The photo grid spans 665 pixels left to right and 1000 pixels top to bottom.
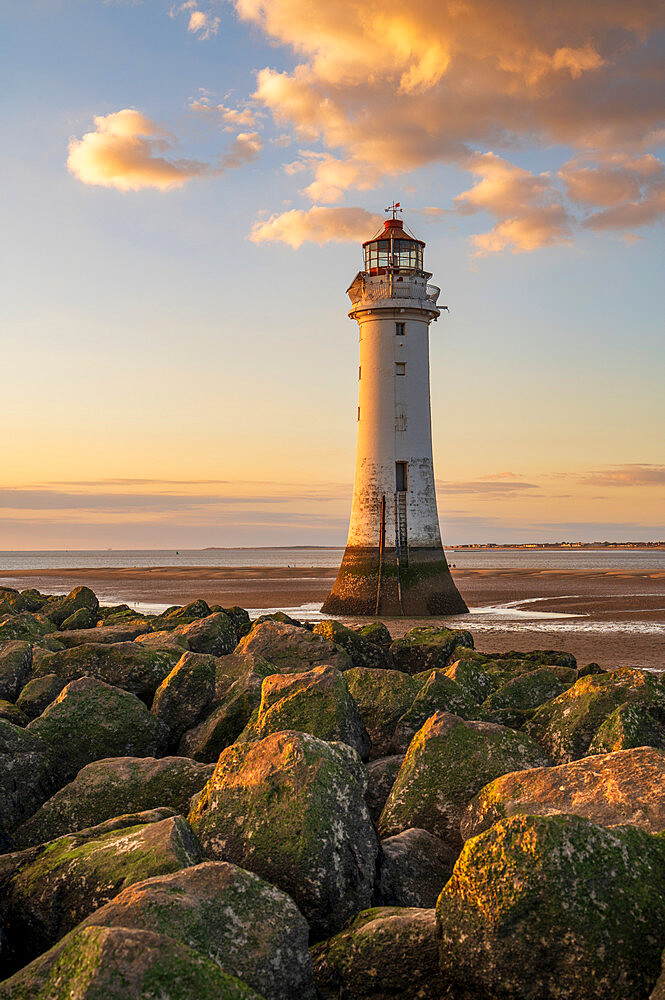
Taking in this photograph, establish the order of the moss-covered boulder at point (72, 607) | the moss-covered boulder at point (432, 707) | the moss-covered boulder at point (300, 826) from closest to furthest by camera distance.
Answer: the moss-covered boulder at point (300, 826) < the moss-covered boulder at point (432, 707) < the moss-covered boulder at point (72, 607)

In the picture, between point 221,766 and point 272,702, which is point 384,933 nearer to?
point 221,766

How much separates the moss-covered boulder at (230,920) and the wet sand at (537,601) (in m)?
12.7

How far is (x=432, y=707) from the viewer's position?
690 cm

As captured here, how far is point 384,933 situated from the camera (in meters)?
3.77

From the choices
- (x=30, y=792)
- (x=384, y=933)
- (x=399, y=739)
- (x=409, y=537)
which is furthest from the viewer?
(x=409, y=537)

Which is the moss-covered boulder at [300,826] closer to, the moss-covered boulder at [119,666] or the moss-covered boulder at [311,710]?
the moss-covered boulder at [311,710]

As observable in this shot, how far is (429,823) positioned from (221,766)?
4.39 feet

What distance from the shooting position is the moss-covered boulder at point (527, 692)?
793cm

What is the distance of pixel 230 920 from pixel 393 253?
2325 centimetres

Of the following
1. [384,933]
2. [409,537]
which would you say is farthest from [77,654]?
[409,537]

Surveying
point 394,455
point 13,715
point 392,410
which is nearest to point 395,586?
point 394,455

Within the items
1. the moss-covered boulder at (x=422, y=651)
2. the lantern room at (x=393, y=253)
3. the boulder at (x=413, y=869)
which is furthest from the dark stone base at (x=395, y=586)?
the boulder at (x=413, y=869)

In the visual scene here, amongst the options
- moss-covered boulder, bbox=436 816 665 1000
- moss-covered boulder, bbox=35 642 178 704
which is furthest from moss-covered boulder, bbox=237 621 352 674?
moss-covered boulder, bbox=436 816 665 1000

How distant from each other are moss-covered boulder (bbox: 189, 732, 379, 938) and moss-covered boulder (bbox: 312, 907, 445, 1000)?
0.26m
